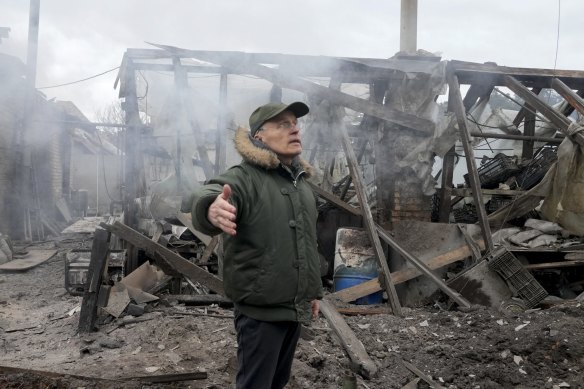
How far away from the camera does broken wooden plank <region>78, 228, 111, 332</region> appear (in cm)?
425

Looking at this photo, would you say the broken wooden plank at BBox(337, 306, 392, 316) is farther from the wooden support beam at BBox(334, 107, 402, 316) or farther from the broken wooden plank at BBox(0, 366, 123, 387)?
the broken wooden plank at BBox(0, 366, 123, 387)

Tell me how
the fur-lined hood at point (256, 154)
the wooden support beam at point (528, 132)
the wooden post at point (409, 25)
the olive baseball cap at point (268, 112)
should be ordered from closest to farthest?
1. the fur-lined hood at point (256, 154)
2. the olive baseball cap at point (268, 112)
3. the wooden support beam at point (528, 132)
4. the wooden post at point (409, 25)

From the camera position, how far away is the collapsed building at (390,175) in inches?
203

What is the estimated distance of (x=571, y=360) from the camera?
354 centimetres

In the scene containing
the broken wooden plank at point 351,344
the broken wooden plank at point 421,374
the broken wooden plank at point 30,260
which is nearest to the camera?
the broken wooden plank at point 421,374

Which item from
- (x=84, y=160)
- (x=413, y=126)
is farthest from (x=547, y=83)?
(x=84, y=160)

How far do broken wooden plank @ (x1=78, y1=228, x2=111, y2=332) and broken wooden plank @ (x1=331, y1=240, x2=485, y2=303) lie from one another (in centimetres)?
261

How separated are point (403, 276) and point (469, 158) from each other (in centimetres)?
165

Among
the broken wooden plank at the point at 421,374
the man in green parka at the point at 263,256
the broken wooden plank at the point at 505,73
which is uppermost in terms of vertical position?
the broken wooden plank at the point at 505,73

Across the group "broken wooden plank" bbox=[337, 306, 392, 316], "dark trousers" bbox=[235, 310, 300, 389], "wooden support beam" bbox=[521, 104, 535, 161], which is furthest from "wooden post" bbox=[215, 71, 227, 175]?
"wooden support beam" bbox=[521, 104, 535, 161]

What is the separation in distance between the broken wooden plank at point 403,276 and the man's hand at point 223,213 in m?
3.68

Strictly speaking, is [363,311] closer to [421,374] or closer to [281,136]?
[421,374]

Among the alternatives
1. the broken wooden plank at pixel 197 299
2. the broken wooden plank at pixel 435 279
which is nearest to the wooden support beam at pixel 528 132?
the broken wooden plank at pixel 435 279

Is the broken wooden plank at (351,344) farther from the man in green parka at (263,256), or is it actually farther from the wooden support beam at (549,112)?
the wooden support beam at (549,112)
